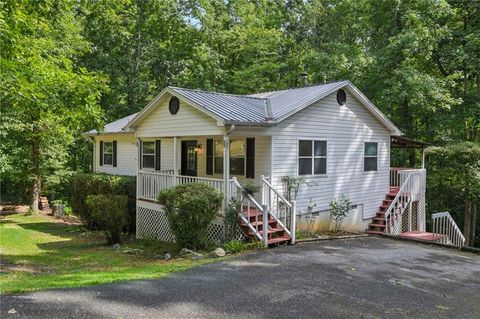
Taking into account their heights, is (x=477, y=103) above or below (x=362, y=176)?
above

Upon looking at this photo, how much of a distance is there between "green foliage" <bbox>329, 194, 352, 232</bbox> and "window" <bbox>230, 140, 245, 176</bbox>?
326 centimetres

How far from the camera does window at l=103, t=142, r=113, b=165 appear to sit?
20198mm

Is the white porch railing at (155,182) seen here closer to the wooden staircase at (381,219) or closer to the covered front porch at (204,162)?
the covered front porch at (204,162)

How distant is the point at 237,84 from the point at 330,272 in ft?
63.9

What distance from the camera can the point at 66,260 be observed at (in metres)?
10.6

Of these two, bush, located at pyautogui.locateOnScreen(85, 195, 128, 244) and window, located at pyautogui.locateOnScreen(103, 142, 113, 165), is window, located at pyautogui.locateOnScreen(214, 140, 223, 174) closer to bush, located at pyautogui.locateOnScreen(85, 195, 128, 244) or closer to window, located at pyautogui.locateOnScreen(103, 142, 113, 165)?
bush, located at pyautogui.locateOnScreen(85, 195, 128, 244)

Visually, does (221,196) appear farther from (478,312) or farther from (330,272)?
(478,312)

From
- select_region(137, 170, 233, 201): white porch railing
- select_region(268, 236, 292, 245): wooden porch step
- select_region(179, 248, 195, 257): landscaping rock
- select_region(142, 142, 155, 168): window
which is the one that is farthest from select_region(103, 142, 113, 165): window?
→ select_region(268, 236, 292, 245): wooden porch step

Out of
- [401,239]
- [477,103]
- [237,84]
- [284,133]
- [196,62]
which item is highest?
[196,62]

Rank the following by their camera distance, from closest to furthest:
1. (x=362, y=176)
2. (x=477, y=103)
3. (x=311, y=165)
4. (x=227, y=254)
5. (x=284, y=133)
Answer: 1. (x=227, y=254)
2. (x=284, y=133)
3. (x=311, y=165)
4. (x=362, y=176)
5. (x=477, y=103)

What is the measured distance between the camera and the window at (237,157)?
511 inches

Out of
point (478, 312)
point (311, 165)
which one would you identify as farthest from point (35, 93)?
point (478, 312)

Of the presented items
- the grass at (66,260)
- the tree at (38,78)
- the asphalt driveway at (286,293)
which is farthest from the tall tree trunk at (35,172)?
the asphalt driveway at (286,293)

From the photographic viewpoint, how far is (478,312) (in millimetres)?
6414
